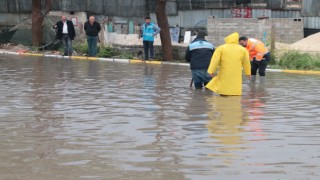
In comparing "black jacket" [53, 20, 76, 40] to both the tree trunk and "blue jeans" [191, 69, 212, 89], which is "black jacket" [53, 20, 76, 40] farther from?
"blue jeans" [191, 69, 212, 89]

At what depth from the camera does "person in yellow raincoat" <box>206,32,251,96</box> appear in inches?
533

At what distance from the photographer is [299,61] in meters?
21.2

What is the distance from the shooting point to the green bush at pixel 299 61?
21.0 m

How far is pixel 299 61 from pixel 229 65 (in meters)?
8.20

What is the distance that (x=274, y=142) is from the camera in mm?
8867

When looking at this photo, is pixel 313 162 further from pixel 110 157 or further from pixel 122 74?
pixel 122 74

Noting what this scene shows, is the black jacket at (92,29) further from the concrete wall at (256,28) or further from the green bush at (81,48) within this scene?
the concrete wall at (256,28)

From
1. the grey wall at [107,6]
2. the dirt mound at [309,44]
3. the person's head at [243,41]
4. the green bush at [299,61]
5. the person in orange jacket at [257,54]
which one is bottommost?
the green bush at [299,61]

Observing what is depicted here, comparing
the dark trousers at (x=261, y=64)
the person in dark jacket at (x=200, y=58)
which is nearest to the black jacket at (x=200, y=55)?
the person in dark jacket at (x=200, y=58)

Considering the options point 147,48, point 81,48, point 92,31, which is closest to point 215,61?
point 147,48

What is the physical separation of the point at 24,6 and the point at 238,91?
23.6 metres

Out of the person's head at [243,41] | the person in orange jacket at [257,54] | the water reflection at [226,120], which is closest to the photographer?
the water reflection at [226,120]

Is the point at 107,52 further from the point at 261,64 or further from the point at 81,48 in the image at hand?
the point at 261,64

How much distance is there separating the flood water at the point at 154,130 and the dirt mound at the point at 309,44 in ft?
26.9
